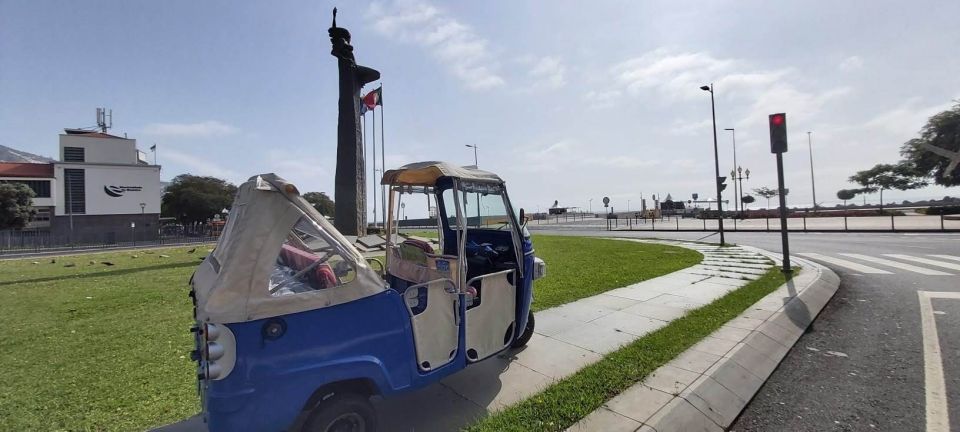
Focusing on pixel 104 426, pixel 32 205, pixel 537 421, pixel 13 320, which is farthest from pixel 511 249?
pixel 32 205

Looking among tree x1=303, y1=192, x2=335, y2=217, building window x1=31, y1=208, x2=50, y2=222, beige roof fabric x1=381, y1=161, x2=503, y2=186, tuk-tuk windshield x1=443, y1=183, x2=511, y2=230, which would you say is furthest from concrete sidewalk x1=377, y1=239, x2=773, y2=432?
tree x1=303, y1=192, x2=335, y2=217

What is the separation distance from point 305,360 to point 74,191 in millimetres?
64392

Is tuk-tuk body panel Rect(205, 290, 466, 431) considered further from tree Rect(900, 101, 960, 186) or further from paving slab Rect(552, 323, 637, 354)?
tree Rect(900, 101, 960, 186)

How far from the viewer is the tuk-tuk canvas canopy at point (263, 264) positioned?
7.02 feet

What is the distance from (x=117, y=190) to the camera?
162 ft

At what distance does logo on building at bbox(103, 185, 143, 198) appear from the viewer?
48.8 meters

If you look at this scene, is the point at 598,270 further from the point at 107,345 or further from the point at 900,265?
the point at 107,345

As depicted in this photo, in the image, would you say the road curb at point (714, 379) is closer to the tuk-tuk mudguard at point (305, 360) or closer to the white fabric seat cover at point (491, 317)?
the white fabric seat cover at point (491, 317)

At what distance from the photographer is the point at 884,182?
2154 inches

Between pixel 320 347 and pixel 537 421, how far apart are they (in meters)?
1.66

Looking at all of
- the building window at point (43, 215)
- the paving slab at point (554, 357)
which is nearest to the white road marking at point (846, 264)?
the paving slab at point (554, 357)

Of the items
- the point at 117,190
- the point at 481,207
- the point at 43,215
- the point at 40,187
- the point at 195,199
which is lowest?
the point at 481,207

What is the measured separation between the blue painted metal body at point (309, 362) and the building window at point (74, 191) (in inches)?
2478

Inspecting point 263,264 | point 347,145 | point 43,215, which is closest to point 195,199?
point 43,215
